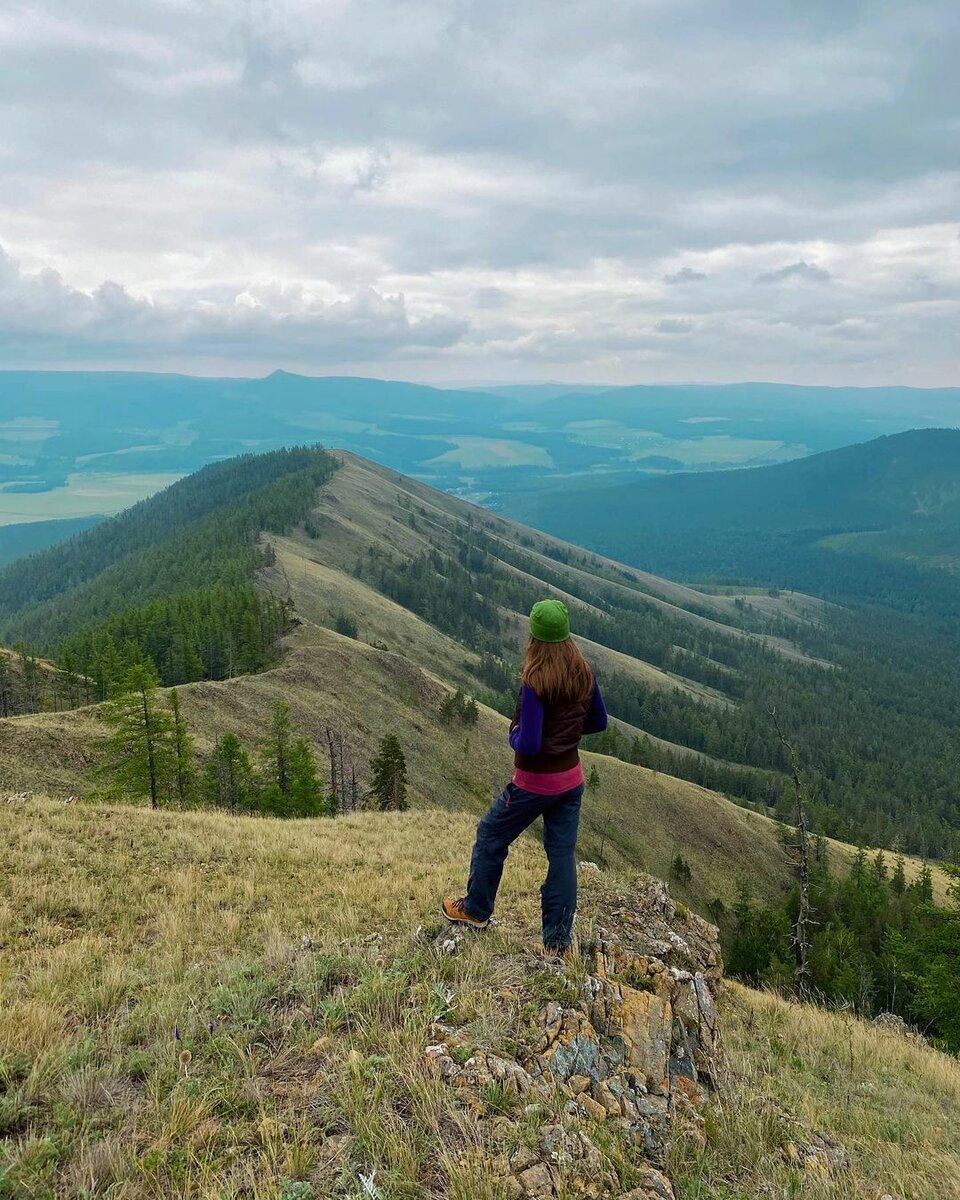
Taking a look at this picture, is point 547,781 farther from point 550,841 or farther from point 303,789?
point 303,789

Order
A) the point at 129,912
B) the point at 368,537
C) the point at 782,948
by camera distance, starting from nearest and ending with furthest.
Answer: the point at 129,912 < the point at 782,948 < the point at 368,537

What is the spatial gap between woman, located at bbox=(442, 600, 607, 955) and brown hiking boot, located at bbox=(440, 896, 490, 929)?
569 millimetres

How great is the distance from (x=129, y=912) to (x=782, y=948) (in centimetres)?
5013

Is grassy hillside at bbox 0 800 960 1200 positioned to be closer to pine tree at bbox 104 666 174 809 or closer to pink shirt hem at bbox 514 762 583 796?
pink shirt hem at bbox 514 762 583 796

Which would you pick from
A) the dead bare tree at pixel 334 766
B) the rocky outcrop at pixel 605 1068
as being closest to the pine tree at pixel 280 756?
the dead bare tree at pixel 334 766

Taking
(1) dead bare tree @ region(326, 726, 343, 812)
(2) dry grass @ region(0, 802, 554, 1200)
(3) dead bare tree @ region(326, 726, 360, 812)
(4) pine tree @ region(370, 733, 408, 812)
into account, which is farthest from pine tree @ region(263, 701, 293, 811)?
(2) dry grass @ region(0, 802, 554, 1200)

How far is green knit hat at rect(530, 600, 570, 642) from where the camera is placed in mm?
7465

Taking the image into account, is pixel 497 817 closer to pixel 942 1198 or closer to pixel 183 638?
pixel 942 1198

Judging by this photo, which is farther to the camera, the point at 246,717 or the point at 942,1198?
the point at 246,717

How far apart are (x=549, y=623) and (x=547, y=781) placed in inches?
75.4

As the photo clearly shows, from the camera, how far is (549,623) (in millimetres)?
7473

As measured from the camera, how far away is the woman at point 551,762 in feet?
24.5

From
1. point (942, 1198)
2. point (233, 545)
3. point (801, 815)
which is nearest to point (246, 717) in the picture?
point (801, 815)

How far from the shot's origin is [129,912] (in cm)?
1051
